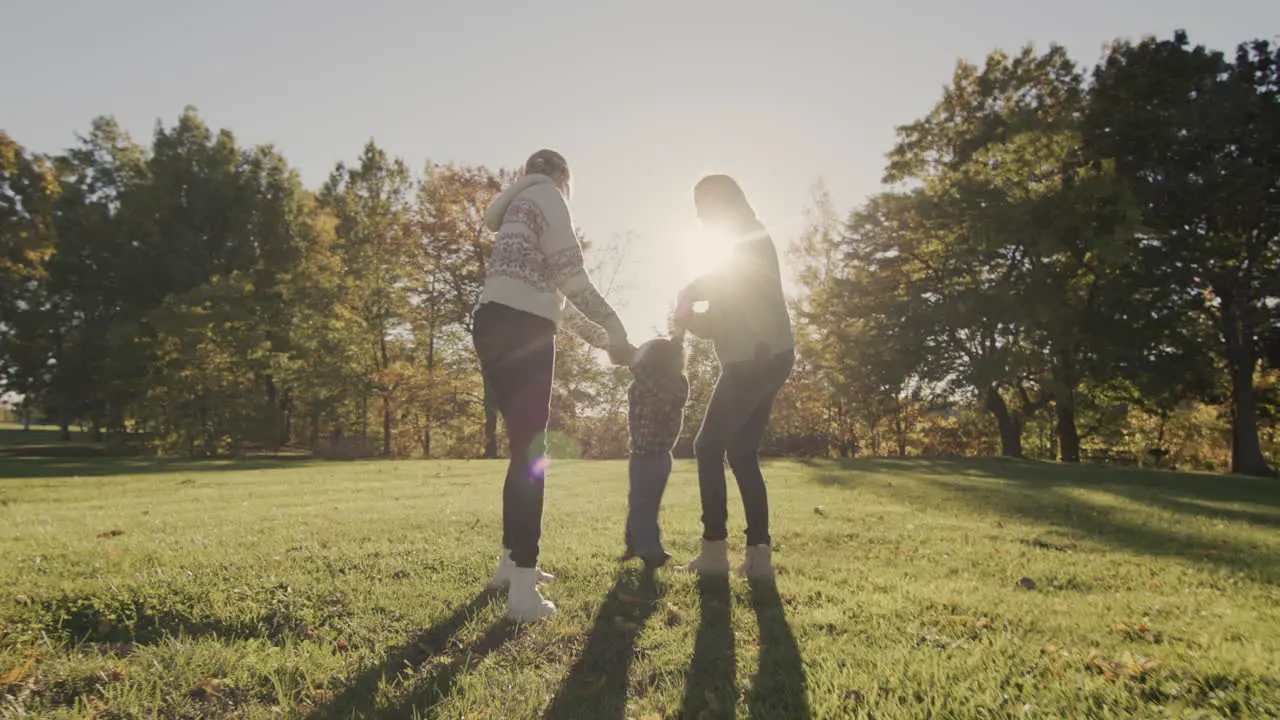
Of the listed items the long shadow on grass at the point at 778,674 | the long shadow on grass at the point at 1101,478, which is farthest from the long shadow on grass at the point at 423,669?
the long shadow on grass at the point at 1101,478

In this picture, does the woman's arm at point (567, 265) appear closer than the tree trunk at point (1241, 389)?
Yes

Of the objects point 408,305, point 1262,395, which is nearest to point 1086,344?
point 1262,395

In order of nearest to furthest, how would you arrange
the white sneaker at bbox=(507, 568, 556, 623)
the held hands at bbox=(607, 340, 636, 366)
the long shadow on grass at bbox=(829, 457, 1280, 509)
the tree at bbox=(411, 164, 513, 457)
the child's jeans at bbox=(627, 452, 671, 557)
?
the white sneaker at bbox=(507, 568, 556, 623)
the held hands at bbox=(607, 340, 636, 366)
the child's jeans at bbox=(627, 452, 671, 557)
the long shadow on grass at bbox=(829, 457, 1280, 509)
the tree at bbox=(411, 164, 513, 457)

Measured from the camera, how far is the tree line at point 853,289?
20078mm

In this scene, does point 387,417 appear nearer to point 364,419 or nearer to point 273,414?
point 364,419

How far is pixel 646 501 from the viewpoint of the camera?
493cm

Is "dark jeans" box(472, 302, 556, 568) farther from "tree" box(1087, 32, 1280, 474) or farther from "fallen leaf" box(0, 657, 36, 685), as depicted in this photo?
"tree" box(1087, 32, 1280, 474)

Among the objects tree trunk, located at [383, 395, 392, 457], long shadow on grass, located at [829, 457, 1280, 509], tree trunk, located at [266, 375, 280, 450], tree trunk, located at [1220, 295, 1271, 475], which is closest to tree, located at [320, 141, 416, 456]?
tree trunk, located at [383, 395, 392, 457]

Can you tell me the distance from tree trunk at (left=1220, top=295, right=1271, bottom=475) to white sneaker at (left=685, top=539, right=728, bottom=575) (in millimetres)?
23977

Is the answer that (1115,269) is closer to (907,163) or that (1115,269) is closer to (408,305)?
(907,163)

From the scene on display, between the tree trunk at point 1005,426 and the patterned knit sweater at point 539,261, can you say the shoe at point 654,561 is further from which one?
the tree trunk at point 1005,426

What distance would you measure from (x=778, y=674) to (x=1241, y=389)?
84.9 feet

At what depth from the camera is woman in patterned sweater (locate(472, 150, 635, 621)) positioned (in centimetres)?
348

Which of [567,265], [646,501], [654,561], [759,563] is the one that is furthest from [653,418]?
[567,265]
